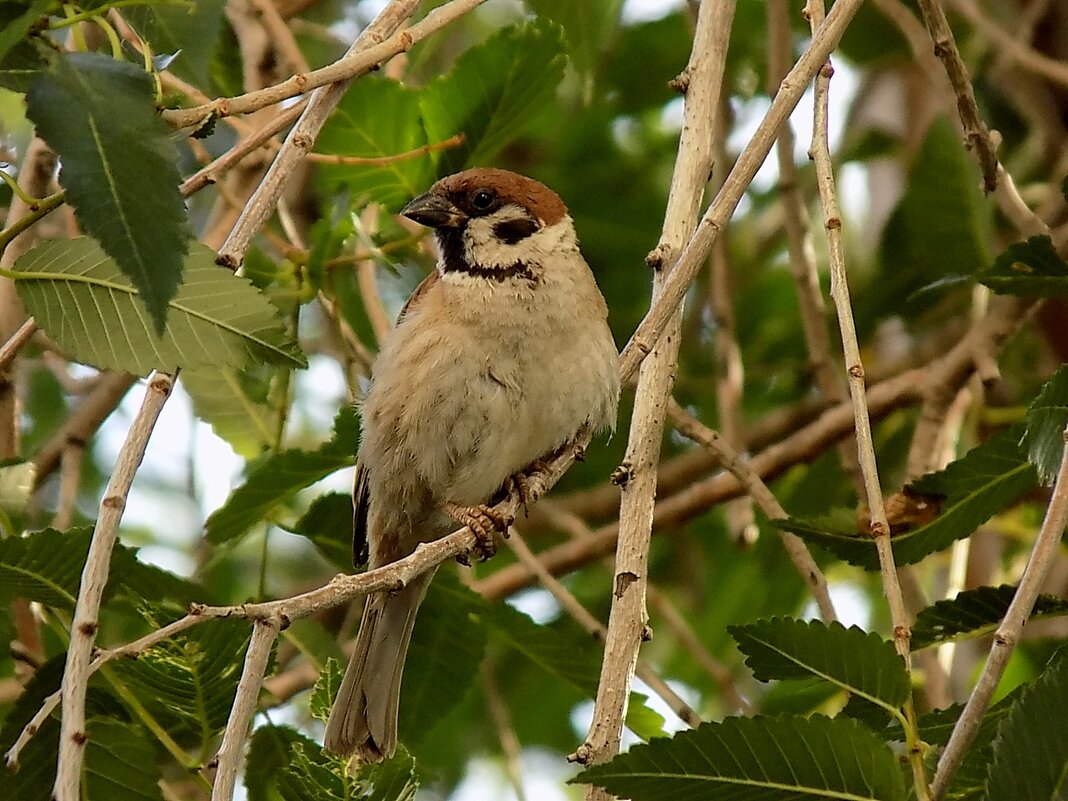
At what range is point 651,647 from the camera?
4664mm

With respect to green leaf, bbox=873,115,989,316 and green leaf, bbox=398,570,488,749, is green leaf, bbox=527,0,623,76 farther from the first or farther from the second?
green leaf, bbox=398,570,488,749

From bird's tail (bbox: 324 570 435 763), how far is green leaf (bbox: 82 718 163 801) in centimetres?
61

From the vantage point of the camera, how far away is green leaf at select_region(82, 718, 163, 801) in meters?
2.30

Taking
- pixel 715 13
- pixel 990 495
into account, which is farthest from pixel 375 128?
pixel 990 495

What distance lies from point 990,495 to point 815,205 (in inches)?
101

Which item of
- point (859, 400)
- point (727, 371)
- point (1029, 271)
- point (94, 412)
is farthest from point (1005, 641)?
point (94, 412)

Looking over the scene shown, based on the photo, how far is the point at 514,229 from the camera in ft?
10.9

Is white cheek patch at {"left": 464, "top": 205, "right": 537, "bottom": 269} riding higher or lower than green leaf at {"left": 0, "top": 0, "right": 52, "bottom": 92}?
lower

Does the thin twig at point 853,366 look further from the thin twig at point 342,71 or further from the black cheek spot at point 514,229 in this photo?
the black cheek spot at point 514,229

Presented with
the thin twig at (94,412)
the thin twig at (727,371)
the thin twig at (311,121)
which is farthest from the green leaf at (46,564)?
the thin twig at (727,371)

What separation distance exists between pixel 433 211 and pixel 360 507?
0.69 metres

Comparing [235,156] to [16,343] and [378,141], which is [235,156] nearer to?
[16,343]

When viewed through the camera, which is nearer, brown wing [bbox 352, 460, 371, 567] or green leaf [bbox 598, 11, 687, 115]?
brown wing [bbox 352, 460, 371, 567]

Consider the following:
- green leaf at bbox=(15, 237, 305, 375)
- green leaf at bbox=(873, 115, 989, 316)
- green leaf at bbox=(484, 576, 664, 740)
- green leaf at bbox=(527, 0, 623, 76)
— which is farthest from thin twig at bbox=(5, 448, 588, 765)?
green leaf at bbox=(873, 115, 989, 316)
